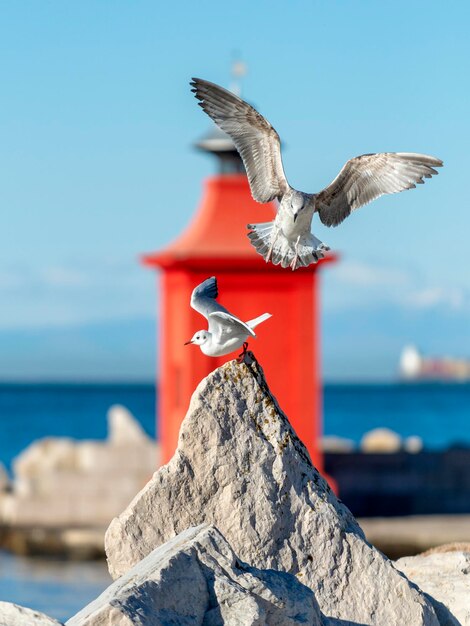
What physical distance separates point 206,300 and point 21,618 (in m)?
1.93

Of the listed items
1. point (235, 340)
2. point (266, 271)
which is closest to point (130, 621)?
point (235, 340)

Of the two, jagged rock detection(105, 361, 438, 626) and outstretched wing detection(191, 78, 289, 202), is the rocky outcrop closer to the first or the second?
outstretched wing detection(191, 78, 289, 202)

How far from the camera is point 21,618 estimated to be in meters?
4.68

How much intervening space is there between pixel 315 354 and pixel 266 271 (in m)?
1.28

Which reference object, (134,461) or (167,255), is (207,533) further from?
(134,461)

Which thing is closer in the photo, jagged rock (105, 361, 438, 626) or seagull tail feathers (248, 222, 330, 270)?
jagged rock (105, 361, 438, 626)

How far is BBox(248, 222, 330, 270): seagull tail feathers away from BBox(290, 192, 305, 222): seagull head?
0.12 m

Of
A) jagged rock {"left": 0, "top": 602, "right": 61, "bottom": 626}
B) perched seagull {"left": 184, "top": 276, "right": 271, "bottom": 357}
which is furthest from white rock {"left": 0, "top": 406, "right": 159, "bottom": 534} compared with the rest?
jagged rock {"left": 0, "top": 602, "right": 61, "bottom": 626}

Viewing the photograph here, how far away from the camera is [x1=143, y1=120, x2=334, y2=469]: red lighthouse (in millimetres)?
18203

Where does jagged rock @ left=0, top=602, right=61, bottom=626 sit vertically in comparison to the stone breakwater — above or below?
below

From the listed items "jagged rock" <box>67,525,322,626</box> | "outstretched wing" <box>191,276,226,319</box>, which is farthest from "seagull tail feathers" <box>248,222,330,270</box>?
"jagged rock" <box>67,525,322,626</box>

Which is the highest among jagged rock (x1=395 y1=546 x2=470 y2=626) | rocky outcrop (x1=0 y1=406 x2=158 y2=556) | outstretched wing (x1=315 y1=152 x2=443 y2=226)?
outstretched wing (x1=315 y1=152 x2=443 y2=226)

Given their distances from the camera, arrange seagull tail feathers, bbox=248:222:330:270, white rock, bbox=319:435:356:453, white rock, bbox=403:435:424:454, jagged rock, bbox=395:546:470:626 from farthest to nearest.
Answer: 1. white rock, bbox=319:435:356:453
2. white rock, bbox=403:435:424:454
3. seagull tail feathers, bbox=248:222:330:270
4. jagged rock, bbox=395:546:470:626

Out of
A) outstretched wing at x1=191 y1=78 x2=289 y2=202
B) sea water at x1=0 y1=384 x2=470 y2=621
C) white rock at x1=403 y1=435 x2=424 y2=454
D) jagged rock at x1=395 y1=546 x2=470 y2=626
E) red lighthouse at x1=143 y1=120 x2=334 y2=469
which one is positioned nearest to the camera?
jagged rock at x1=395 y1=546 x2=470 y2=626
